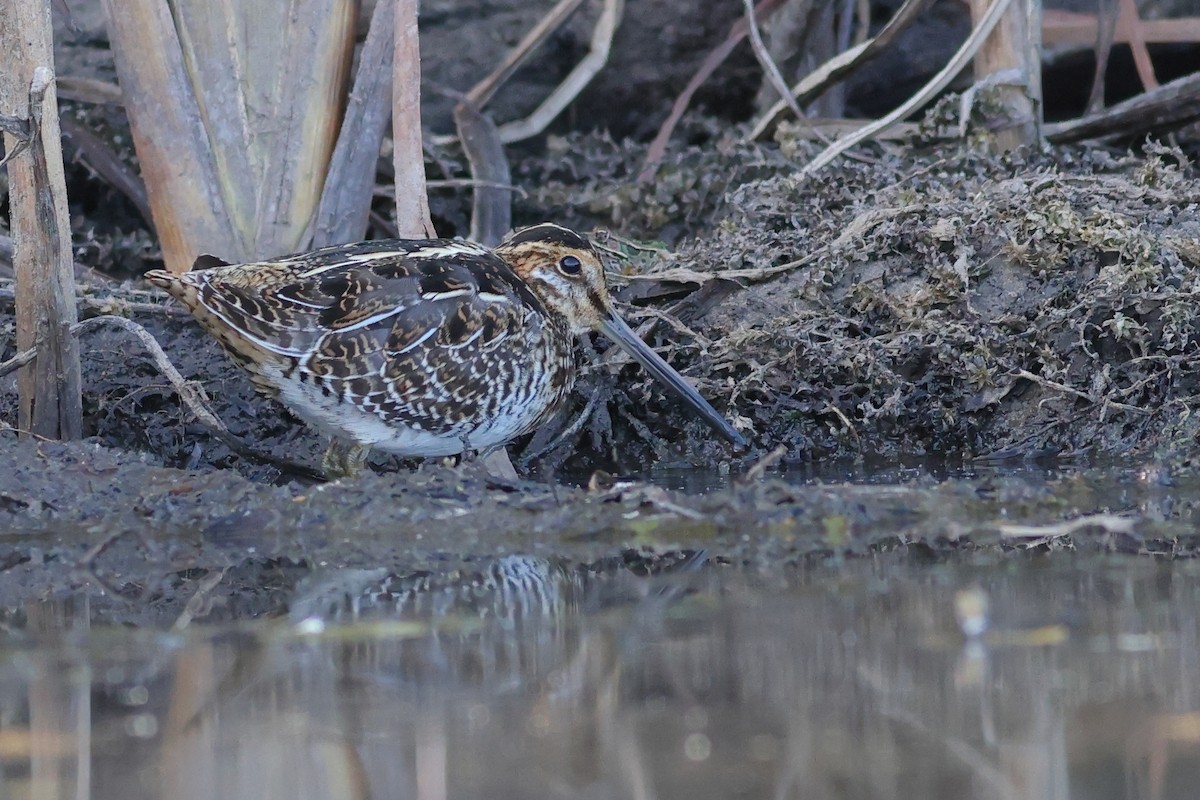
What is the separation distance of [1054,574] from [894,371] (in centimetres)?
217

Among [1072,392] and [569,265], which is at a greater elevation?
[569,265]

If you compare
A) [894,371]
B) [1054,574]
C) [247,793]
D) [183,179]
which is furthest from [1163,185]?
[247,793]

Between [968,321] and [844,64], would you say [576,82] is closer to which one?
[844,64]

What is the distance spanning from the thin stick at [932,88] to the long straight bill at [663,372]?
1.36 metres

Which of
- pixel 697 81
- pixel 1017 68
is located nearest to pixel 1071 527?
pixel 1017 68

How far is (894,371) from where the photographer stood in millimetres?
5543

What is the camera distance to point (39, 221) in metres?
4.56

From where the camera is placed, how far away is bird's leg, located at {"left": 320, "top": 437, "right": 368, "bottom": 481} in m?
5.04

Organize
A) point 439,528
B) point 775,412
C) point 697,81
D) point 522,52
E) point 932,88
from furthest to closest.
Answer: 1. point 697,81
2. point 522,52
3. point 932,88
4. point 775,412
5. point 439,528

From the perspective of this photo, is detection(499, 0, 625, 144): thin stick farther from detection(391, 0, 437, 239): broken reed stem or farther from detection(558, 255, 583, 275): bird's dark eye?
detection(558, 255, 583, 275): bird's dark eye

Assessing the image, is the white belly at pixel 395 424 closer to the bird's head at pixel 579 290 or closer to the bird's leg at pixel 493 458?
the bird's leg at pixel 493 458

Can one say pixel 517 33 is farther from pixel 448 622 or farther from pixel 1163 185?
pixel 448 622

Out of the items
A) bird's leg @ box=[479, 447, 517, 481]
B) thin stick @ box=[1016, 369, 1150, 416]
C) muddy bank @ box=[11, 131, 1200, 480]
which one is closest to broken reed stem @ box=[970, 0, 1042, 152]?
muddy bank @ box=[11, 131, 1200, 480]

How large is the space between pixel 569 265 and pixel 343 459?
1012 mm
